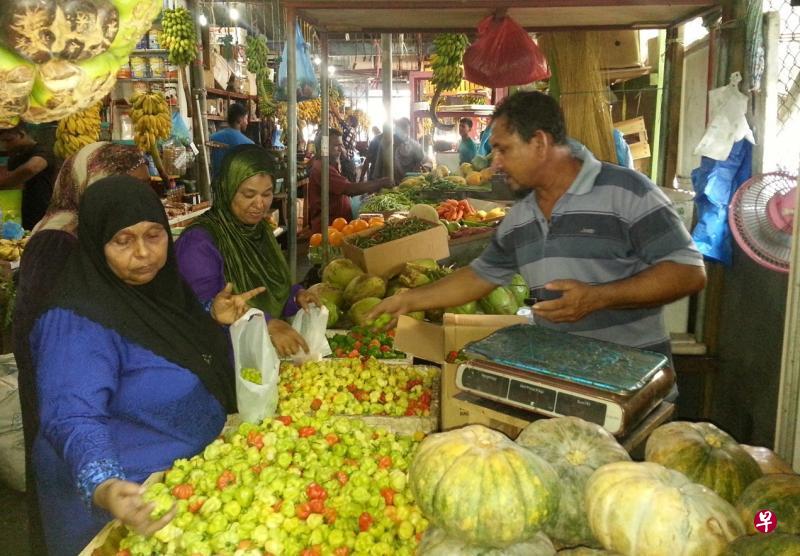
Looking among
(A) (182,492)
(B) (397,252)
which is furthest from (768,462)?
(B) (397,252)

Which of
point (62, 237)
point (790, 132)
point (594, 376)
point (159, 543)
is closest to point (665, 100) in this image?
point (790, 132)

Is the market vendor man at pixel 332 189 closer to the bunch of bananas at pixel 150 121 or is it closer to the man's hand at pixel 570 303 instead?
the bunch of bananas at pixel 150 121

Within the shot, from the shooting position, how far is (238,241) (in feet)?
10.1

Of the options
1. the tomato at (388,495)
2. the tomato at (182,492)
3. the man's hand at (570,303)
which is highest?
the man's hand at (570,303)

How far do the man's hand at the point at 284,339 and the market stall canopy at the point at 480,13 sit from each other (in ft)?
6.57

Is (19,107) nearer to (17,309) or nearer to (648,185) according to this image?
(17,309)

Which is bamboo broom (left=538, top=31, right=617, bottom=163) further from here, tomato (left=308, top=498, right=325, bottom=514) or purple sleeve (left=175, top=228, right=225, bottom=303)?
tomato (left=308, top=498, right=325, bottom=514)

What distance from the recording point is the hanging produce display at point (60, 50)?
43.3 inches

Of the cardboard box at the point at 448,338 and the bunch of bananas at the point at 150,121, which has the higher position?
the bunch of bananas at the point at 150,121

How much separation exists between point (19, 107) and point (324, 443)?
1.34 metres

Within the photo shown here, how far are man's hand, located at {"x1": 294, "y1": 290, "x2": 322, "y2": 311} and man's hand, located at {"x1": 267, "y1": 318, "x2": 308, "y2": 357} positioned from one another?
409mm

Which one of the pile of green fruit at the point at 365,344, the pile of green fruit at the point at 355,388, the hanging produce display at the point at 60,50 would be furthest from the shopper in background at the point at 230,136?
the hanging produce display at the point at 60,50

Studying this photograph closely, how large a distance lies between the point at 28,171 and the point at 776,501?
20.7 feet

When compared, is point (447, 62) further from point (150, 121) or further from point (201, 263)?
point (201, 263)
